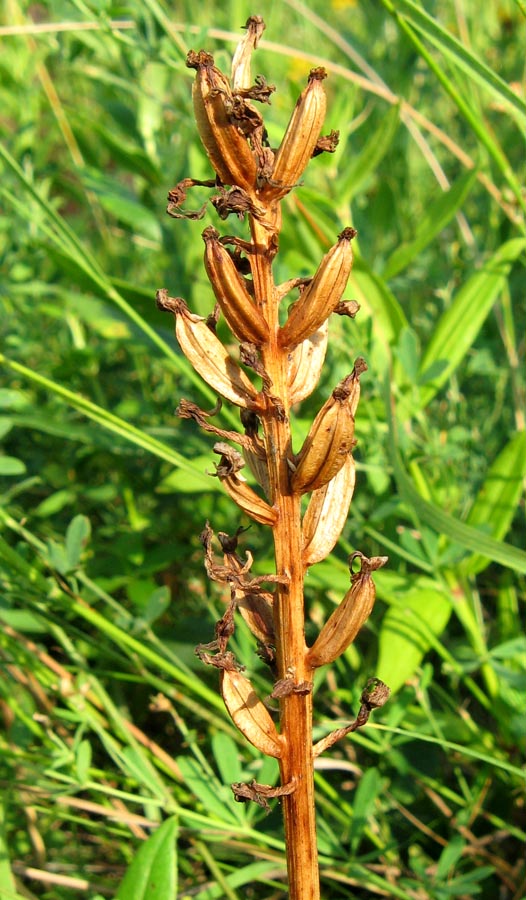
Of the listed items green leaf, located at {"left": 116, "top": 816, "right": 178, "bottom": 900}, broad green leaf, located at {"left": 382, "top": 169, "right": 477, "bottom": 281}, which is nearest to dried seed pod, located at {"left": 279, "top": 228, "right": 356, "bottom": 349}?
green leaf, located at {"left": 116, "top": 816, "right": 178, "bottom": 900}

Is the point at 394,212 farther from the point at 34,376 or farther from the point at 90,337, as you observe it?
the point at 34,376

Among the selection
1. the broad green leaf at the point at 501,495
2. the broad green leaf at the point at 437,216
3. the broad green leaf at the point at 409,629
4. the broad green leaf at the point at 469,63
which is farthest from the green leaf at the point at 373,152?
the broad green leaf at the point at 409,629

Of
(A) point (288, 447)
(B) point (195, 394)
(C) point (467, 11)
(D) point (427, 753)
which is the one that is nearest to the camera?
(A) point (288, 447)

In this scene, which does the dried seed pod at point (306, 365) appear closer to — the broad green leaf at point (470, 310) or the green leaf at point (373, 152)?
the broad green leaf at point (470, 310)

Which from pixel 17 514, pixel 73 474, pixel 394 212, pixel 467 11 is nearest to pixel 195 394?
pixel 73 474

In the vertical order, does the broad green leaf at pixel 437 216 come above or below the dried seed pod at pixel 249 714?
above

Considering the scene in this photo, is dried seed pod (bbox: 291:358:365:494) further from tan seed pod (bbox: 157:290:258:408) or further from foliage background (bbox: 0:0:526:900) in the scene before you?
foliage background (bbox: 0:0:526:900)

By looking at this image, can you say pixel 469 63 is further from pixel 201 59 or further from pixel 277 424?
pixel 277 424

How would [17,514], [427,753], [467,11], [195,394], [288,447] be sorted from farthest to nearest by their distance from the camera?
[467,11], [195,394], [17,514], [427,753], [288,447]

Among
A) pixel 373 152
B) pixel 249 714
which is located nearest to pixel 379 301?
pixel 373 152
